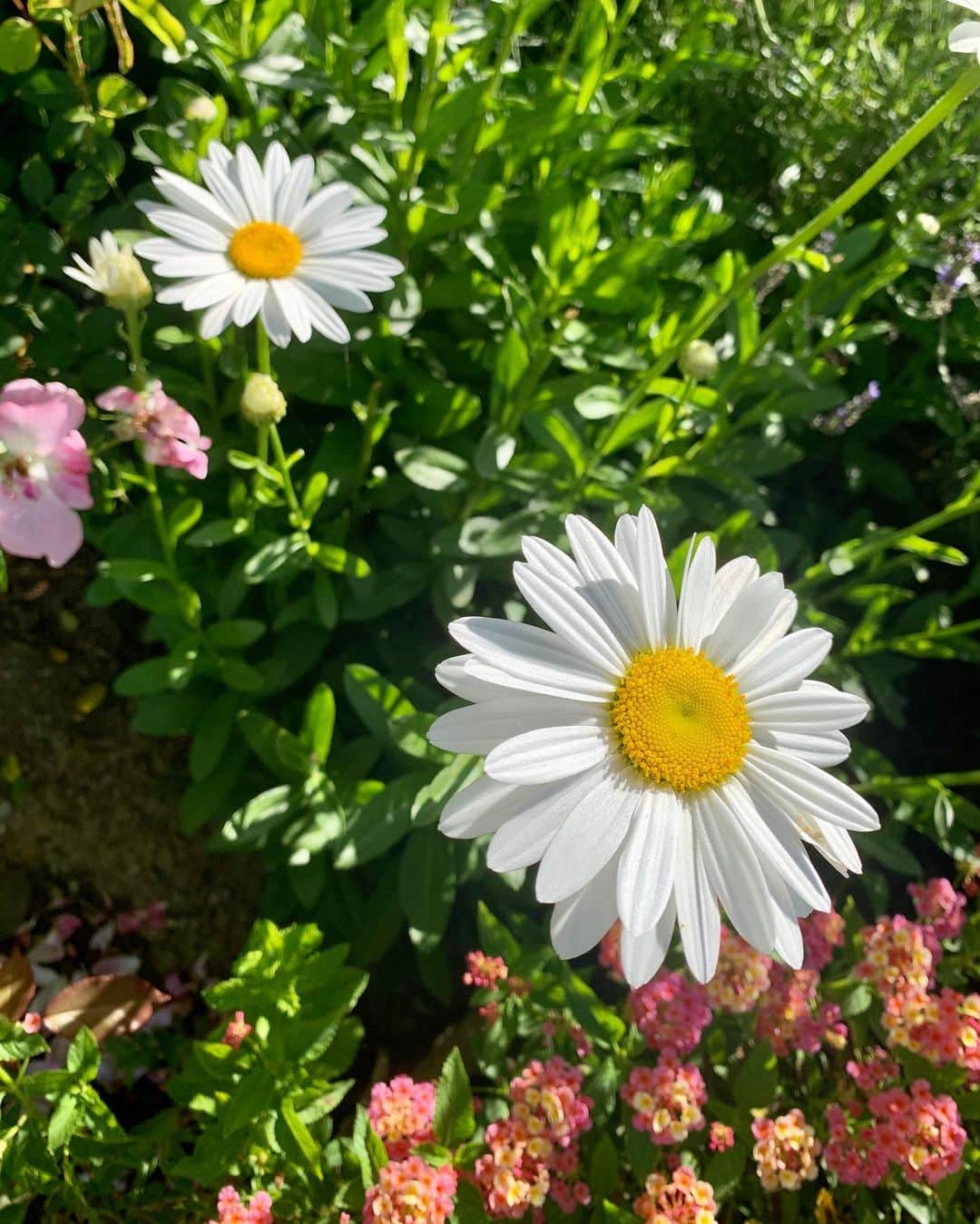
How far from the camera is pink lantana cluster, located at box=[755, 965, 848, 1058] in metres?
1.54

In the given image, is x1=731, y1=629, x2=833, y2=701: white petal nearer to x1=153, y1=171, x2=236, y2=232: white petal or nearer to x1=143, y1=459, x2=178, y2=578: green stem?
x1=143, y1=459, x2=178, y2=578: green stem

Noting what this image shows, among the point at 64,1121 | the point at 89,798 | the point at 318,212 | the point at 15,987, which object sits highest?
the point at 318,212

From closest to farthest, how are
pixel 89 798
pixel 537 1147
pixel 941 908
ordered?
pixel 537 1147, pixel 941 908, pixel 89 798

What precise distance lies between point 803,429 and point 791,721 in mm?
1563

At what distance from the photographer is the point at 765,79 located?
90.3 inches

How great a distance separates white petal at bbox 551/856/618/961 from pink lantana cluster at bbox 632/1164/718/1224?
0.54 m

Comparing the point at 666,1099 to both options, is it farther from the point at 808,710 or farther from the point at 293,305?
the point at 293,305

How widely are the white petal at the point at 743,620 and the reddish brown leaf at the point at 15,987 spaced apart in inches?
44.9

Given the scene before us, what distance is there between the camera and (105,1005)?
1.64 metres

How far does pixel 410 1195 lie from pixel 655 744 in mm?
604

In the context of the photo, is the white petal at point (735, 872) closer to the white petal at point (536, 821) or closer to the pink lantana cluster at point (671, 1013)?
the white petal at point (536, 821)

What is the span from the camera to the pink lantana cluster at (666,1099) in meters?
1.37

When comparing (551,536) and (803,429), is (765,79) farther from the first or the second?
(551,536)

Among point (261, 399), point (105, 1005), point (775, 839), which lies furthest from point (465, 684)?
point (105, 1005)
